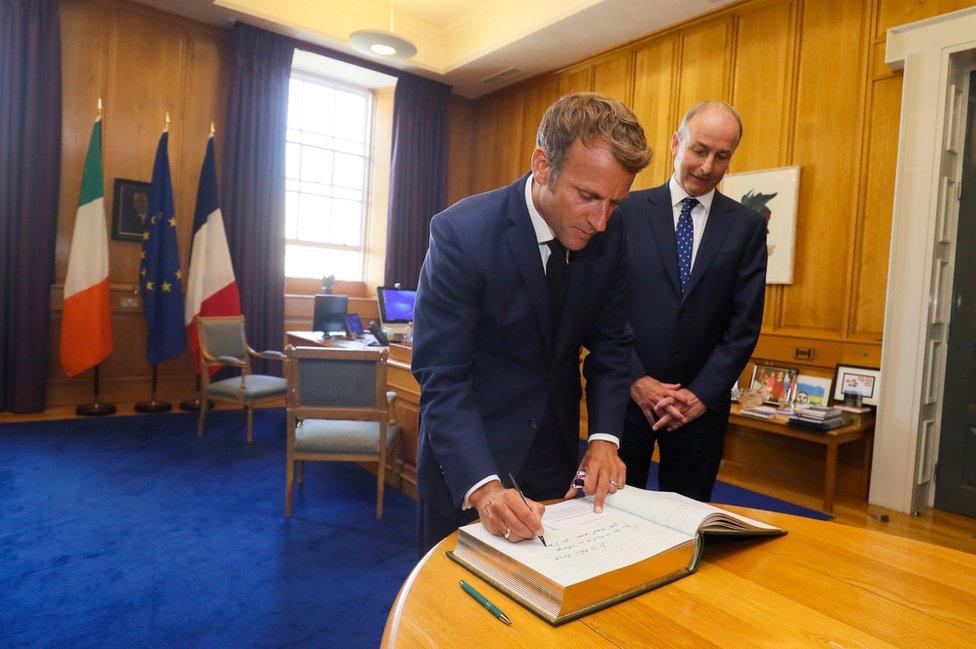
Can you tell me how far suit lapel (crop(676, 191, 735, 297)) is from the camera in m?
1.77

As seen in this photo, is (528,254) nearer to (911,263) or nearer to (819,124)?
(911,263)

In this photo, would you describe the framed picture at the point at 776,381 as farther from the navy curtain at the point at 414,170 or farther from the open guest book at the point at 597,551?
the navy curtain at the point at 414,170

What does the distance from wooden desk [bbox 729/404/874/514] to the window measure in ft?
16.3

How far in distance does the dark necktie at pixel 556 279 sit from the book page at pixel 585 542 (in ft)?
1.33

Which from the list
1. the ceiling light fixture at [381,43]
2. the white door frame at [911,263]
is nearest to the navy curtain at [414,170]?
the ceiling light fixture at [381,43]

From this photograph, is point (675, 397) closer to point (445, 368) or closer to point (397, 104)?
point (445, 368)

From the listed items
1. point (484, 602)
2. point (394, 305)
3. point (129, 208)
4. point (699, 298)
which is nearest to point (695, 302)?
point (699, 298)

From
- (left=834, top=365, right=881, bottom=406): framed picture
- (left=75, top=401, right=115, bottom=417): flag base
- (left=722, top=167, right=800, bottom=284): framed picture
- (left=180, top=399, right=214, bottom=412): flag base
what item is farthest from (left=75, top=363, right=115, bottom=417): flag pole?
(left=834, top=365, right=881, bottom=406): framed picture

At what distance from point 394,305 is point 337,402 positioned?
231 cm

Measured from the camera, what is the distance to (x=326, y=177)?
720 cm

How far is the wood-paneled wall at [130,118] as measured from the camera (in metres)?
5.37

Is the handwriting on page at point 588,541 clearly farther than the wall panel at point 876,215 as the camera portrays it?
No

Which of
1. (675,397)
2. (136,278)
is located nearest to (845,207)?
(675,397)

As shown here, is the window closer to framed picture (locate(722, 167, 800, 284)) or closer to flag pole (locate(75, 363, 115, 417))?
flag pole (locate(75, 363, 115, 417))
